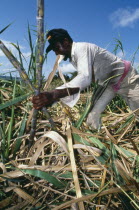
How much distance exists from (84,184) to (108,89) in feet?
4.45

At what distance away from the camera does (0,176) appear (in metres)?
0.75

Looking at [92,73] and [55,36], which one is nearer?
[55,36]

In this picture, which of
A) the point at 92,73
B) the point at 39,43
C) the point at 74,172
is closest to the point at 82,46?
the point at 92,73

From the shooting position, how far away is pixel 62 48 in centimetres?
164

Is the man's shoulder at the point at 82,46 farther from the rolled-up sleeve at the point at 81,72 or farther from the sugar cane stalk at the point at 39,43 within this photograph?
the sugar cane stalk at the point at 39,43

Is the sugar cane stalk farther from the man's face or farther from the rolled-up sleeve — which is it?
the man's face

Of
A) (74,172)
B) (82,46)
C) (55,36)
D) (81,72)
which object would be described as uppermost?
(55,36)

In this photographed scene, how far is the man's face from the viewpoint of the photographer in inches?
63.2

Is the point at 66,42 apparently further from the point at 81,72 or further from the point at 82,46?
the point at 81,72

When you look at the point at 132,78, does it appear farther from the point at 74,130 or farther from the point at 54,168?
the point at 54,168

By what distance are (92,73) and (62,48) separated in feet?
1.13

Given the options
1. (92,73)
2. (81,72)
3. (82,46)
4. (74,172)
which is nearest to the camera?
(74,172)

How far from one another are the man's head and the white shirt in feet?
0.19

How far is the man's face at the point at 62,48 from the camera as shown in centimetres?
160
